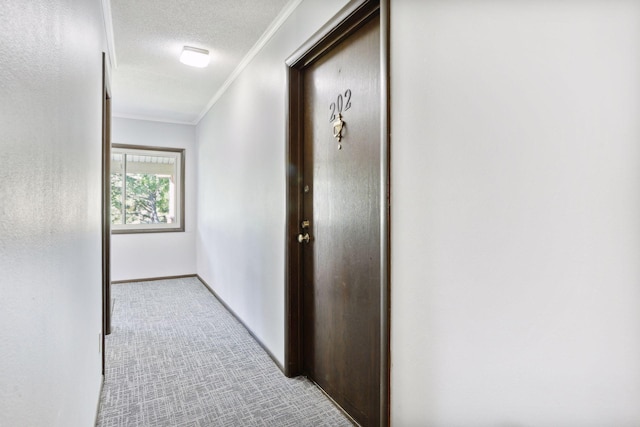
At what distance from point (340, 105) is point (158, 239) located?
4.44 metres

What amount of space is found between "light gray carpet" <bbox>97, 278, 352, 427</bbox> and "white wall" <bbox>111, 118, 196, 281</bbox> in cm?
167

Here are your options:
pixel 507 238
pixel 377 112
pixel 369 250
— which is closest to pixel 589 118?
pixel 507 238

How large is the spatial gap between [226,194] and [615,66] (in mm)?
3571

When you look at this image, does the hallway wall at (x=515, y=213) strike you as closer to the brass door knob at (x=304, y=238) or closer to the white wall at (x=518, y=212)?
the white wall at (x=518, y=212)

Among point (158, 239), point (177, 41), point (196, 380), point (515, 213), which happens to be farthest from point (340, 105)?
point (158, 239)

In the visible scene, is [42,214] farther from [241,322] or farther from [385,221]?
[241,322]

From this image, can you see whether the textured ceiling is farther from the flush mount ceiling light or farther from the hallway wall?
the hallway wall

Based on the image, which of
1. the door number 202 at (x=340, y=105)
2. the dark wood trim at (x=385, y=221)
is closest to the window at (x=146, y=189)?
the door number 202 at (x=340, y=105)

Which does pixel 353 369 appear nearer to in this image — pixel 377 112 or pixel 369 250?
pixel 369 250

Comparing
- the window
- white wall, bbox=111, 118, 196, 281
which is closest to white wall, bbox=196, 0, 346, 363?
white wall, bbox=111, 118, 196, 281

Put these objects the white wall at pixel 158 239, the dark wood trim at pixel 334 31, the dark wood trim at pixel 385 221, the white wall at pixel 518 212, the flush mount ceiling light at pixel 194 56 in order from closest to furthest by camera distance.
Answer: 1. the white wall at pixel 518 212
2. the dark wood trim at pixel 385 221
3. the dark wood trim at pixel 334 31
4. the flush mount ceiling light at pixel 194 56
5. the white wall at pixel 158 239

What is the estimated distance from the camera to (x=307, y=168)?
232cm

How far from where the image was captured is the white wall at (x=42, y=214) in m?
0.58

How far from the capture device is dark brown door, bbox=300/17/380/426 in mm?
1675
